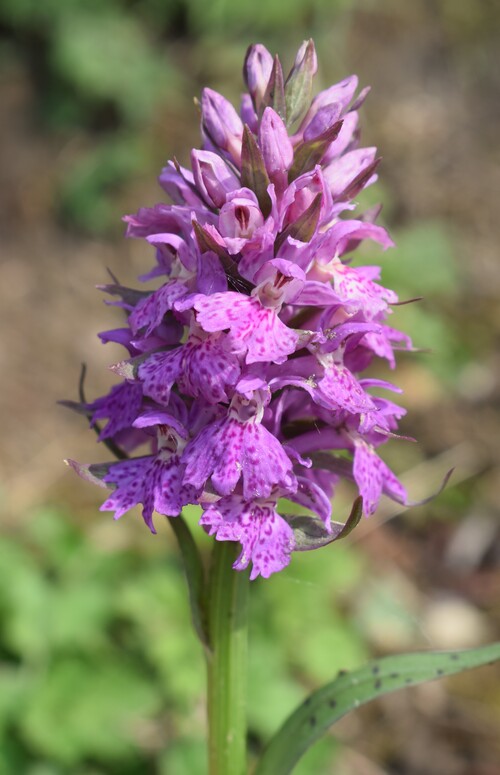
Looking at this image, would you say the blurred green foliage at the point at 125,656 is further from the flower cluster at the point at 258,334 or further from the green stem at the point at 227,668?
the flower cluster at the point at 258,334

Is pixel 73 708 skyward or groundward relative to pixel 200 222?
groundward

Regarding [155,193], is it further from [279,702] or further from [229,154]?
[229,154]

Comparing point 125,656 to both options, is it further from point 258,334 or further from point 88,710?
point 258,334

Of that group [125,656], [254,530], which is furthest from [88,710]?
[254,530]

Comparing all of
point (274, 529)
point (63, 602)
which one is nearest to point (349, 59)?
point (63, 602)

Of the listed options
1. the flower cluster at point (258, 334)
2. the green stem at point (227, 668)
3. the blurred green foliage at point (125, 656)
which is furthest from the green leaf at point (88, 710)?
the flower cluster at point (258, 334)
